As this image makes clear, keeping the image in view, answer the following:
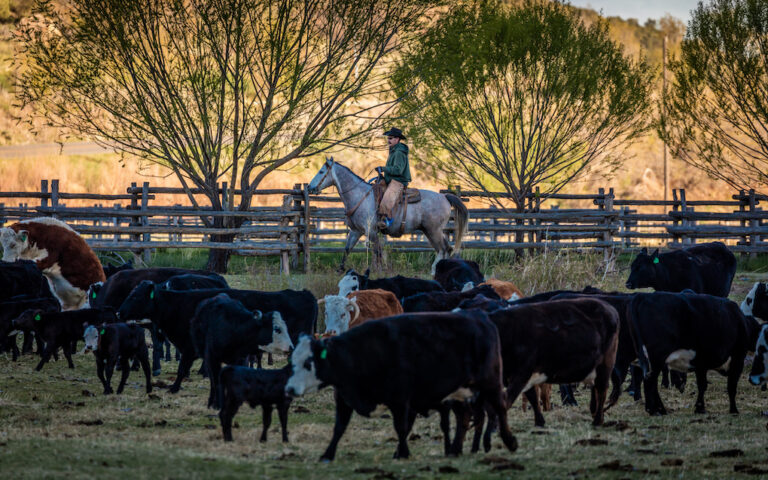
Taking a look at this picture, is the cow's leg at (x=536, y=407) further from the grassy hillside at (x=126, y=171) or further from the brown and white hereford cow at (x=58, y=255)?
the grassy hillside at (x=126, y=171)

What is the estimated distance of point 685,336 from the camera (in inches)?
328

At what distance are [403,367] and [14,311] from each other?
23.1ft

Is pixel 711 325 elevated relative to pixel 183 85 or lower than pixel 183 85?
lower

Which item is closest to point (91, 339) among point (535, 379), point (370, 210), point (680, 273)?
point (535, 379)

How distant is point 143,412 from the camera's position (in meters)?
8.34

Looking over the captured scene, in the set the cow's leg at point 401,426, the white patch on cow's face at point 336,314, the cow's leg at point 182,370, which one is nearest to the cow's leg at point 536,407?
the cow's leg at point 401,426

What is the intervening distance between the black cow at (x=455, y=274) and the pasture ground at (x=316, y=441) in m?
4.04

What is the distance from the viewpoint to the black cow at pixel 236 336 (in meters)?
8.46

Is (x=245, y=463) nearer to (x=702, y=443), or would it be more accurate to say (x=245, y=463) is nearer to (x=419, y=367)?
(x=419, y=367)

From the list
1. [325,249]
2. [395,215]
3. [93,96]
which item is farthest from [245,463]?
[325,249]

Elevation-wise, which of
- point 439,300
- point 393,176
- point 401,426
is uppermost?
point 393,176

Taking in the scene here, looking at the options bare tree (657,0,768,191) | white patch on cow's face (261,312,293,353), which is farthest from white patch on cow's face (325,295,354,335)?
bare tree (657,0,768,191)

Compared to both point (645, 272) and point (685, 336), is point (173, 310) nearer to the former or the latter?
point (685, 336)

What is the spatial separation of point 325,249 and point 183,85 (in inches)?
219
